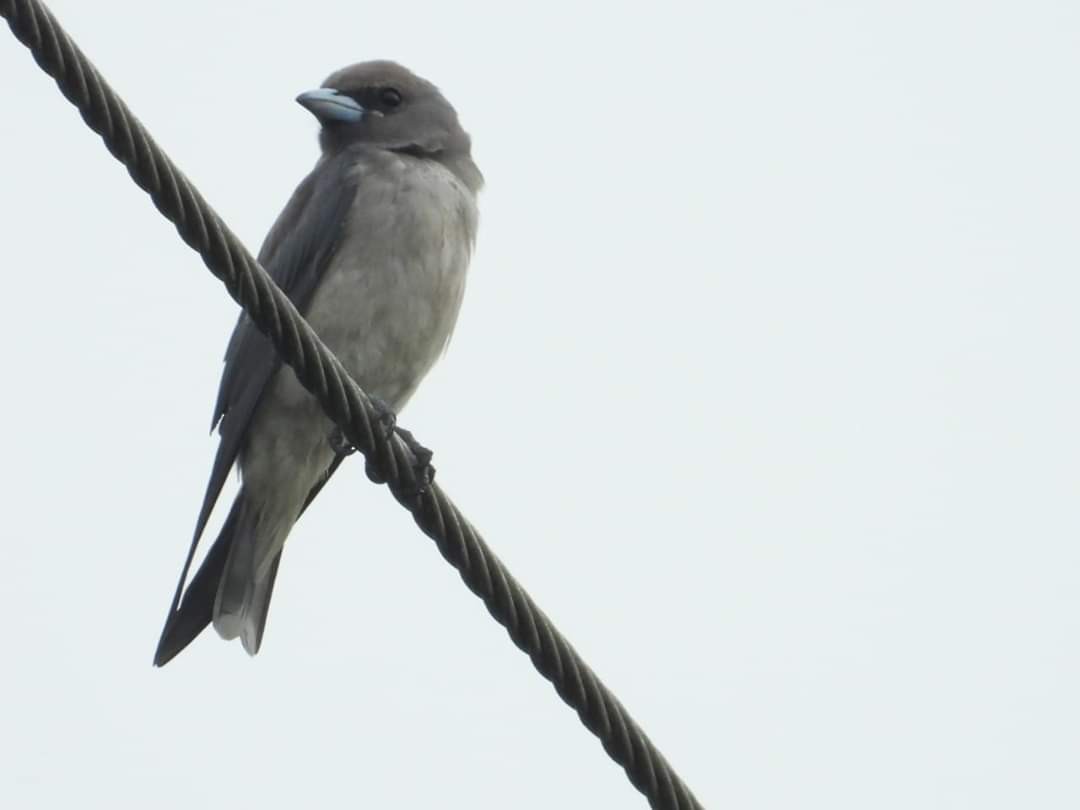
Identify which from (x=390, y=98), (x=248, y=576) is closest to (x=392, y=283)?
(x=248, y=576)

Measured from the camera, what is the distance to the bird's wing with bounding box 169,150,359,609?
20.3ft

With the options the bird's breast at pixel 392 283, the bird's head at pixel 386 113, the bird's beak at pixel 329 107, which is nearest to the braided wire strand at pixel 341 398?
the bird's breast at pixel 392 283

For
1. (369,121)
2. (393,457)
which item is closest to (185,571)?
(393,457)

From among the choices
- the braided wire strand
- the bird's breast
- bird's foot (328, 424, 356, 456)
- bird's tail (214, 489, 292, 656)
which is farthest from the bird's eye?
the braided wire strand

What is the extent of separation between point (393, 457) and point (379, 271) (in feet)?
6.91

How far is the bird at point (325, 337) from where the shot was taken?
20.3 ft

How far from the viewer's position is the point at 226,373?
21.1 feet

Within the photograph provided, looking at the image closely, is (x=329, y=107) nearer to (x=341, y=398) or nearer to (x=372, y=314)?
(x=372, y=314)

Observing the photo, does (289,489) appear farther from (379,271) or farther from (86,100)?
(86,100)

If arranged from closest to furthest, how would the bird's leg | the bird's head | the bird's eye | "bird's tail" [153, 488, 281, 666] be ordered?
the bird's leg → "bird's tail" [153, 488, 281, 666] → the bird's head → the bird's eye

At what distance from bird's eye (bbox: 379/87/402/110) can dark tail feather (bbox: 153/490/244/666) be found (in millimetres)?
1856

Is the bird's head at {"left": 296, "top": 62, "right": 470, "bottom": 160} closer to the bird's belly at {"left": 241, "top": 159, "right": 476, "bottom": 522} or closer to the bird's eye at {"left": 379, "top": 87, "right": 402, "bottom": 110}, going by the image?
the bird's eye at {"left": 379, "top": 87, "right": 402, "bottom": 110}

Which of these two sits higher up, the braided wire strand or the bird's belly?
the bird's belly

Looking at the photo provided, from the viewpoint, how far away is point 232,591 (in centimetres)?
624
